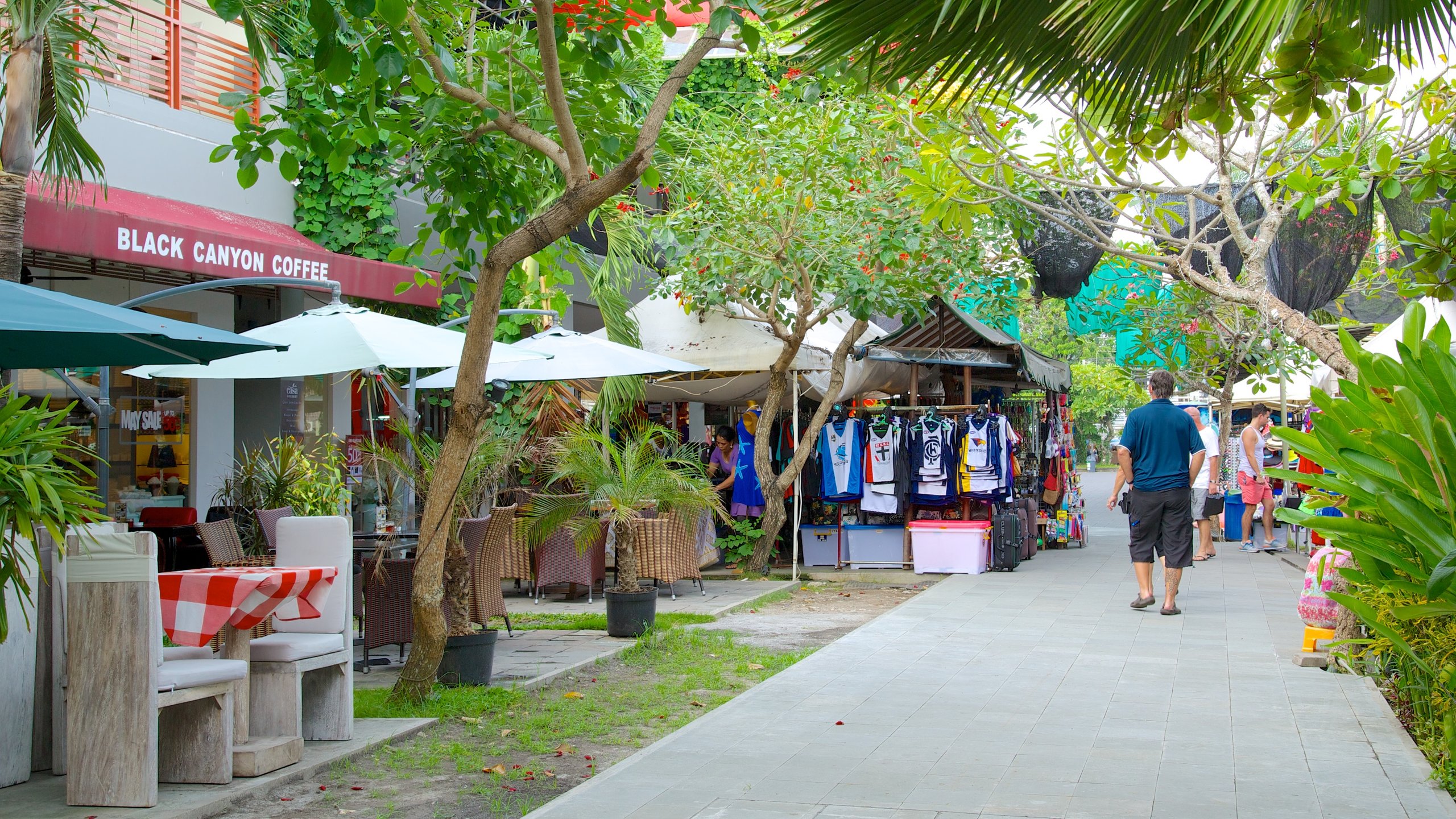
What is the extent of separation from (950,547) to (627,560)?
5.14 meters

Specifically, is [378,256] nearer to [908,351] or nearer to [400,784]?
[908,351]

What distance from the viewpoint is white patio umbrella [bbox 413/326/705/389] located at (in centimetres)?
1019

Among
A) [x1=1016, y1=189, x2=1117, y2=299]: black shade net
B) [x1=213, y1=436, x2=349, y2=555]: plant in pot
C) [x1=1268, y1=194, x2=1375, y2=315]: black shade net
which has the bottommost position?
[x1=213, y1=436, x2=349, y2=555]: plant in pot

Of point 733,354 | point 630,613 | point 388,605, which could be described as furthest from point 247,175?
point 733,354

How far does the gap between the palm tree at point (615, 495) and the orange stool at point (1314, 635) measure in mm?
4388

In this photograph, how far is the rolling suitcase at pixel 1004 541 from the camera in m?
13.3

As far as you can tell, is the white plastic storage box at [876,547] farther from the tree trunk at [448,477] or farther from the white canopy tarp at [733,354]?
the tree trunk at [448,477]

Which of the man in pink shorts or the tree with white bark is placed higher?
the tree with white bark

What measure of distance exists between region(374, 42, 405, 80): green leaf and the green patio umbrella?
4.52 feet

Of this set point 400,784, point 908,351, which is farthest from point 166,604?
point 908,351

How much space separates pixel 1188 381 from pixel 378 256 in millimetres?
15072

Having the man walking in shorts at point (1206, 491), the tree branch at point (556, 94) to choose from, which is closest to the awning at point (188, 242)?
the tree branch at point (556, 94)

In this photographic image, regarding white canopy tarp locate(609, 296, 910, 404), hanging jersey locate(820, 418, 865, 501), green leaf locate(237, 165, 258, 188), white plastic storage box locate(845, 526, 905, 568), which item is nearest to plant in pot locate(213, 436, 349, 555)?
green leaf locate(237, 165, 258, 188)

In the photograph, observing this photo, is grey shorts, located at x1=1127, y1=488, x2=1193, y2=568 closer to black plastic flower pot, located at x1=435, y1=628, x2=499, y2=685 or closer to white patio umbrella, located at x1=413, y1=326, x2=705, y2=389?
white patio umbrella, located at x1=413, y1=326, x2=705, y2=389
